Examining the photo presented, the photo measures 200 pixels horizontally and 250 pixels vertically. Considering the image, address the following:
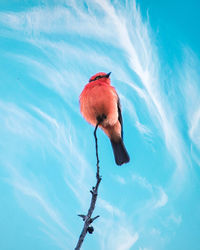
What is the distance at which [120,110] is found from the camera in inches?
269

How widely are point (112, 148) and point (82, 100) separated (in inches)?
62.6

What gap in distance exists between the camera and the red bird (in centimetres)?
589

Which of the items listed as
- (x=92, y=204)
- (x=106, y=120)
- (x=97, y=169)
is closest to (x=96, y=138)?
(x=97, y=169)

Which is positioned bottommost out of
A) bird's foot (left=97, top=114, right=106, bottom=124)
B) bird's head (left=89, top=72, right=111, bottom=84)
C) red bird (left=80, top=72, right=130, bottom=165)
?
bird's foot (left=97, top=114, right=106, bottom=124)

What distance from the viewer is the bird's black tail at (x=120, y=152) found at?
256 inches

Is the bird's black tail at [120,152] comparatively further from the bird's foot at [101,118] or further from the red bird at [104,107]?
→ the bird's foot at [101,118]

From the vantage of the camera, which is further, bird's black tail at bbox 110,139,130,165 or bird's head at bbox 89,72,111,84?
bird's head at bbox 89,72,111,84

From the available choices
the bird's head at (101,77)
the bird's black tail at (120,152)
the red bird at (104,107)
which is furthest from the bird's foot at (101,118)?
the bird's head at (101,77)

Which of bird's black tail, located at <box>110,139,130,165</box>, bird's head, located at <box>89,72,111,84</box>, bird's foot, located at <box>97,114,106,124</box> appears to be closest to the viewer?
bird's foot, located at <box>97,114,106,124</box>

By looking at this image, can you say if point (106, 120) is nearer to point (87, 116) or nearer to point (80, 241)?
point (87, 116)

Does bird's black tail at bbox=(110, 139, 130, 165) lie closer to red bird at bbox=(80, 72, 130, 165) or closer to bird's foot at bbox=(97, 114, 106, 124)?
red bird at bbox=(80, 72, 130, 165)

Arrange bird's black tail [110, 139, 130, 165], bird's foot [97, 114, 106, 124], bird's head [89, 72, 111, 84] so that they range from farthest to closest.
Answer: bird's head [89, 72, 111, 84] < bird's black tail [110, 139, 130, 165] < bird's foot [97, 114, 106, 124]

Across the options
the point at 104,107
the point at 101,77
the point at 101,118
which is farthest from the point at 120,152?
the point at 101,77

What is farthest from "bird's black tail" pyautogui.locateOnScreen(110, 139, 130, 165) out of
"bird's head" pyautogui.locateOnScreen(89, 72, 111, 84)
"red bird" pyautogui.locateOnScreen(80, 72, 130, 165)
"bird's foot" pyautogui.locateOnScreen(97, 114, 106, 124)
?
"bird's head" pyautogui.locateOnScreen(89, 72, 111, 84)
